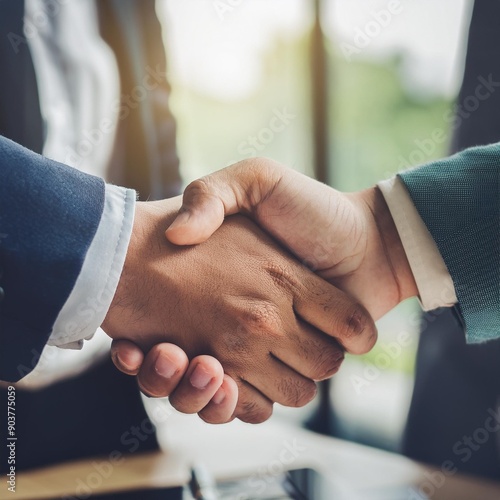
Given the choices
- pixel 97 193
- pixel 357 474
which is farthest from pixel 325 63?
pixel 97 193

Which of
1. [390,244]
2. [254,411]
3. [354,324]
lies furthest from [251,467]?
[390,244]

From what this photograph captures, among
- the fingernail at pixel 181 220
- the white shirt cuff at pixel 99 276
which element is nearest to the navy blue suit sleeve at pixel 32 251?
the white shirt cuff at pixel 99 276

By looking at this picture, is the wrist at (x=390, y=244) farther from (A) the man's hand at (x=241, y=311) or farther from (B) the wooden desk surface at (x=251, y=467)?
(B) the wooden desk surface at (x=251, y=467)

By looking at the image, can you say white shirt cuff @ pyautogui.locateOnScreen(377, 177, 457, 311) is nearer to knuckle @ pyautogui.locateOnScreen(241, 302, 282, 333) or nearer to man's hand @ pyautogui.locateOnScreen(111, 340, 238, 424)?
knuckle @ pyautogui.locateOnScreen(241, 302, 282, 333)

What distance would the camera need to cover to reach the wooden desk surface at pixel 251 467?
3.53ft

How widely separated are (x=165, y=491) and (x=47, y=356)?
53cm

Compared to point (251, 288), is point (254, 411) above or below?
below

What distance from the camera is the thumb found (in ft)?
2.90

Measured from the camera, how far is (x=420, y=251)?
97 centimetres

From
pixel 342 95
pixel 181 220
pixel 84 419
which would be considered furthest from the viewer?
pixel 342 95

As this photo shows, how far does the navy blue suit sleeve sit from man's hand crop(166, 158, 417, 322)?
0.22m

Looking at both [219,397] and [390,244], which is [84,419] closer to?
[219,397]

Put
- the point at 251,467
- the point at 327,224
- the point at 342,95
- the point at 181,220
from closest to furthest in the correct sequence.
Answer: the point at 181,220
the point at 327,224
the point at 251,467
the point at 342,95

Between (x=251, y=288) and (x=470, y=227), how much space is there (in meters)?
0.35
